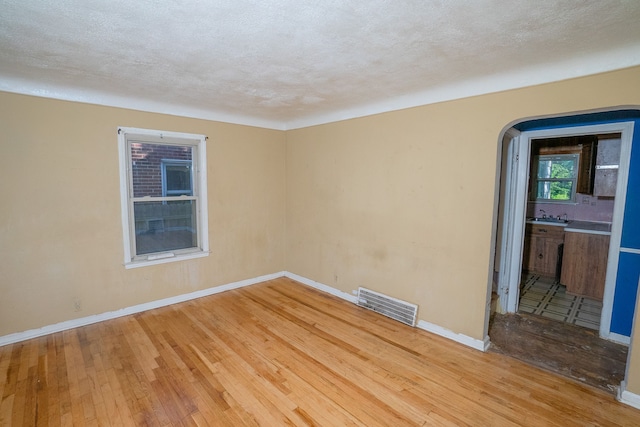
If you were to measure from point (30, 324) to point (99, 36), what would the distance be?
2936 mm

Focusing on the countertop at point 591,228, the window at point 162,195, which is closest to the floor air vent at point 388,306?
the window at point 162,195

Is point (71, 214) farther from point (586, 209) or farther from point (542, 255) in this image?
point (586, 209)

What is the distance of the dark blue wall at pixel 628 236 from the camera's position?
9.29 ft

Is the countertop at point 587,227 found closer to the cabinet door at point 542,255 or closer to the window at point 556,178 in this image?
the cabinet door at point 542,255

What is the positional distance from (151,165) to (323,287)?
2.86 m

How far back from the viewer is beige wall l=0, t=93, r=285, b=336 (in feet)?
9.13

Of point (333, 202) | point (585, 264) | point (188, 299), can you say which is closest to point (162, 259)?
point (188, 299)

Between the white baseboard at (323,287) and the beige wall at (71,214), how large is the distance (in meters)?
1.31

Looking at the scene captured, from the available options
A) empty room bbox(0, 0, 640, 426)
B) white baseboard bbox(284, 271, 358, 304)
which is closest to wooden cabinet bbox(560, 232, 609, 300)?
empty room bbox(0, 0, 640, 426)

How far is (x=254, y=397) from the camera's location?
2168mm

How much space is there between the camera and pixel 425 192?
10.2 ft

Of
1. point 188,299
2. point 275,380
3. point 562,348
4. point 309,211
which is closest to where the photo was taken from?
point 275,380

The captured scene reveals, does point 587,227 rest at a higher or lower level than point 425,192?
lower

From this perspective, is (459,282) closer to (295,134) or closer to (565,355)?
(565,355)
